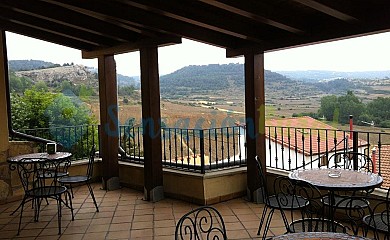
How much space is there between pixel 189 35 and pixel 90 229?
260cm

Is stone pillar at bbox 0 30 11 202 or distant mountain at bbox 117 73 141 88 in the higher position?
distant mountain at bbox 117 73 141 88

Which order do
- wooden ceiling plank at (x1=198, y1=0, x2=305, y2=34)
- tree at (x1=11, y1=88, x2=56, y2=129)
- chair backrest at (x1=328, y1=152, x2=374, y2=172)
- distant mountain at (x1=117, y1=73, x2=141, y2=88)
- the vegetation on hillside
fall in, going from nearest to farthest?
1. wooden ceiling plank at (x1=198, y1=0, x2=305, y2=34)
2. chair backrest at (x1=328, y1=152, x2=374, y2=172)
3. the vegetation on hillside
4. distant mountain at (x1=117, y1=73, x2=141, y2=88)
5. tree at (x1=11, y1=88, x2=56, y2=129)

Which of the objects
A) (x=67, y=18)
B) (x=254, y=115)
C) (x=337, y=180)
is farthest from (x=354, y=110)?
(x=67, y=18)

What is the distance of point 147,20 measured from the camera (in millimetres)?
4191

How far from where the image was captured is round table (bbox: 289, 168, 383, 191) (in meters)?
2.76

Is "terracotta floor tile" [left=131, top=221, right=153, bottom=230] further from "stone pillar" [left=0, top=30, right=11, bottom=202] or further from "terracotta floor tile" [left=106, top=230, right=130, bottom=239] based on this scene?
"stone pillar" [left=0, top=30, right=11, bottom=202]

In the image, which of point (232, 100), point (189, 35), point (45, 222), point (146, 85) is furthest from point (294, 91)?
point (45, 222)

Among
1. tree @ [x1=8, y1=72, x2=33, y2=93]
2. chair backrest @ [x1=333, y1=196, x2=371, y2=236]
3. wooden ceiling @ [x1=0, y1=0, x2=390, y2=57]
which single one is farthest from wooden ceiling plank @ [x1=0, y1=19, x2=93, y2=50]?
chair backrest @ [x1=333, y1=196, x2=371, y2=236]

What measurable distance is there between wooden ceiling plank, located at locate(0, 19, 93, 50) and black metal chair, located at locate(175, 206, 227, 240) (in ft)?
11.3

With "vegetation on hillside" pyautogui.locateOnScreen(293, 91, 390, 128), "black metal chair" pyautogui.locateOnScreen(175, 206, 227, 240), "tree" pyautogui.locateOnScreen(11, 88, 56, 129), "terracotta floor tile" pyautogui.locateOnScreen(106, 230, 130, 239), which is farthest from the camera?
"tree" pyautogui.locateOnScreen(11, 88, 56, 129)

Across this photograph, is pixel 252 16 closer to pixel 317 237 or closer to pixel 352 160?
pixel 352 160

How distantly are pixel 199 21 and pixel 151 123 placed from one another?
1.70m

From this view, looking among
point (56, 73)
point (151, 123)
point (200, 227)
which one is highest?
point (56, 73)

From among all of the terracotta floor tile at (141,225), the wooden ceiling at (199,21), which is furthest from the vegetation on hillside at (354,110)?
the terracotta floor tile at (141,225)
